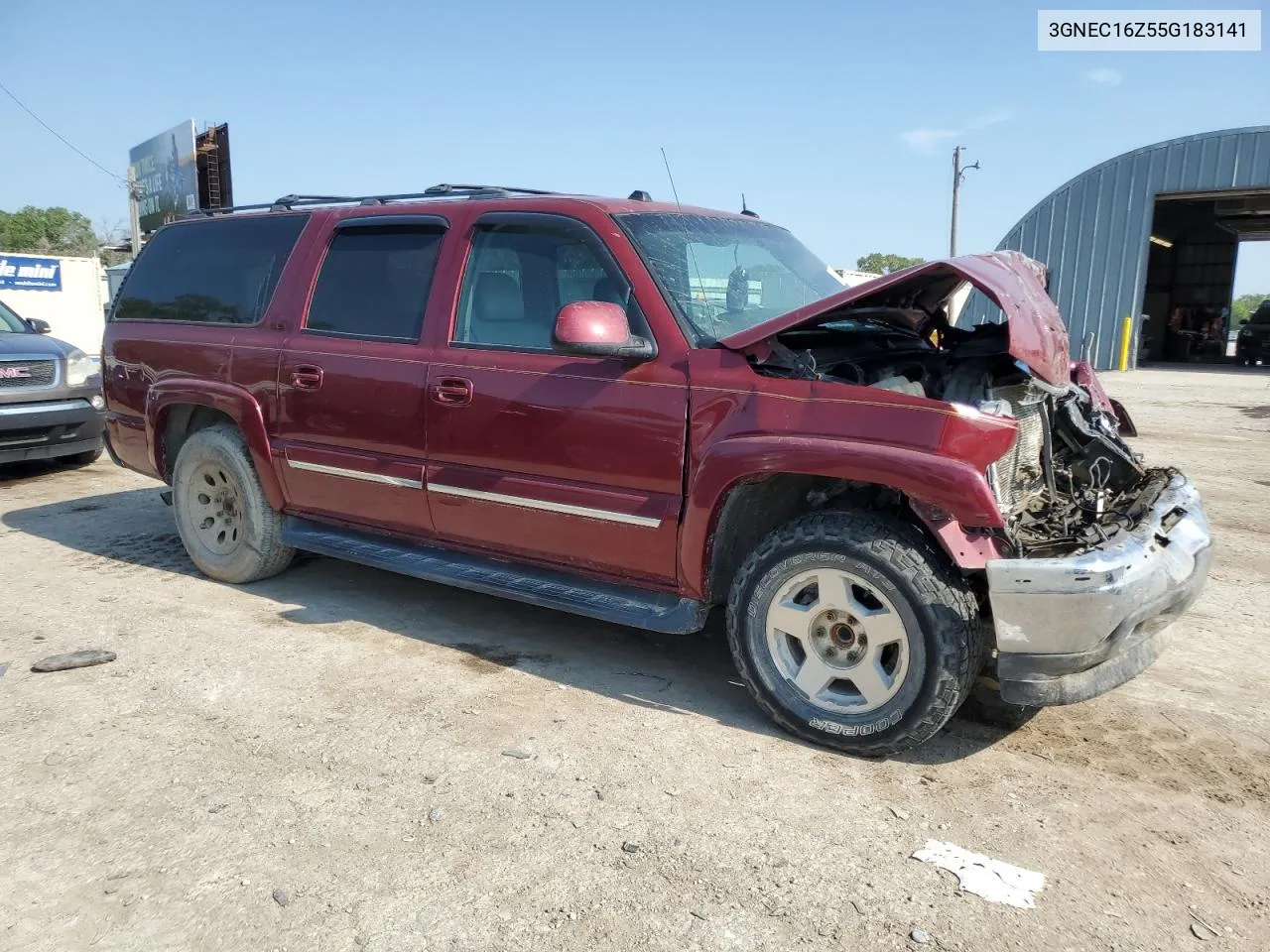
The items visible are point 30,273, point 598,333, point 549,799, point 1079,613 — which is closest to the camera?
point 1079,613

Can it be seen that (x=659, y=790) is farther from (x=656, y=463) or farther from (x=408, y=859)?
(x=656, y=463)

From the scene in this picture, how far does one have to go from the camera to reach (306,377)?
4.51 meters

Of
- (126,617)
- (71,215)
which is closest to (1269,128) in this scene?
(126,617)

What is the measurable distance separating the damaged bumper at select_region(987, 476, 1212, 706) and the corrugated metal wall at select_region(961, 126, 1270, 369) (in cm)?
1680

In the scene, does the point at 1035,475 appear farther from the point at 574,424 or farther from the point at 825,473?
the point at 574,424

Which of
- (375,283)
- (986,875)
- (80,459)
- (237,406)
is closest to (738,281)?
(375,283)

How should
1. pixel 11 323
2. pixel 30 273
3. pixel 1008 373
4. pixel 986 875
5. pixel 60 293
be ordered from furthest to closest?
pixel 60 293 < pixel 30 273 < pixel 11 323 < pixel 1008 373 < pixel 986 875

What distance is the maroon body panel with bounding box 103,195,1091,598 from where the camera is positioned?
3.05 metres

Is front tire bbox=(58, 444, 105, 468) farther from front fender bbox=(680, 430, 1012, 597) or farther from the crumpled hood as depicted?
the crumpled hood

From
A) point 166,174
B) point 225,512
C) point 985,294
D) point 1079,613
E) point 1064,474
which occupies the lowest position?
point 225,512

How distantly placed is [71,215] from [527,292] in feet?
197

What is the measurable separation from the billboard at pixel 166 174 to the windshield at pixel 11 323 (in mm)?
17850

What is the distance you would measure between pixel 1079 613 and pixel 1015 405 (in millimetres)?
1067

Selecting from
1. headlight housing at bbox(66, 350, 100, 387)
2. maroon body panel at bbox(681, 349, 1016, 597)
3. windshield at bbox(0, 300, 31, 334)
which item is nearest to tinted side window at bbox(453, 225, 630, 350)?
maroon body panel at bbox(681, 349, 1016, 597)
